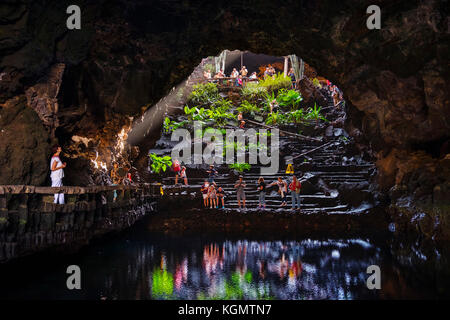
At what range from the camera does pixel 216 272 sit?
248 inches

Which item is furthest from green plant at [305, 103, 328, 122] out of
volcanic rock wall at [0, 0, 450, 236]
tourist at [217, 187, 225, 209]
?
tourist at [217, 187, 225, 209]

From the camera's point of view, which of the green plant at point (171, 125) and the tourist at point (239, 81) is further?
the tourist at point (239, 81)

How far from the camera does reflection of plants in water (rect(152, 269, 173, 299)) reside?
16.3 feet

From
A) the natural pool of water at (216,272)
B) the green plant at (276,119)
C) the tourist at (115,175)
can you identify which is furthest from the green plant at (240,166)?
the natural pool of water at (216,272)

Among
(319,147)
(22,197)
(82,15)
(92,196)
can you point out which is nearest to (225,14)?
(82,15)

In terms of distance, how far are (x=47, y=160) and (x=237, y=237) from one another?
20.4ft

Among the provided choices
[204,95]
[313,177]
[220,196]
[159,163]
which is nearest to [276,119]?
[204,95]

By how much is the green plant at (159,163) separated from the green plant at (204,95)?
25.9 ft

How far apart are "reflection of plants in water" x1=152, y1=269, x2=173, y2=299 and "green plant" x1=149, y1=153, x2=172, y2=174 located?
1177 cm

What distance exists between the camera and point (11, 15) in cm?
661

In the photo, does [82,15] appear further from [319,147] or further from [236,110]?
[236,110]

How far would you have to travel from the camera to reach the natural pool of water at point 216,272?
505 centimetres

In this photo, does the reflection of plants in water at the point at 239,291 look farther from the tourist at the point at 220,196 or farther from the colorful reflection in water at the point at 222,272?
the tourist at the point at 220,196

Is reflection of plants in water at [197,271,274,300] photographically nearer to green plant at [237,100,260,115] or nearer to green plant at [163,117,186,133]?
green plant at [163,117,186,133]
